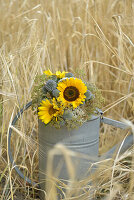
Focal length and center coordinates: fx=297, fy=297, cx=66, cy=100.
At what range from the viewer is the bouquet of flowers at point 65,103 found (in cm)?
103

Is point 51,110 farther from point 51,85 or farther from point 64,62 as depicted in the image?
point 64,62

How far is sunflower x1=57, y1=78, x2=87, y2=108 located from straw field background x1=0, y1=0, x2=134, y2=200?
0.42 ft

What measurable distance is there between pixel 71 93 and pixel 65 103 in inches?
1.6

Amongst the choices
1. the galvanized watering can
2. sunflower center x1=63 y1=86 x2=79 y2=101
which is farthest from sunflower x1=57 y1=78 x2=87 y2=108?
the galvanized watering can

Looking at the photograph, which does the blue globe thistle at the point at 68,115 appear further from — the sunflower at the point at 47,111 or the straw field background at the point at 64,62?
the straw field background at the point at 64,62

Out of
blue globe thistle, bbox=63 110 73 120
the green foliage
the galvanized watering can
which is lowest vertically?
the galvanized watering can

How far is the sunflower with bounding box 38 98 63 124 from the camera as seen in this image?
1034 mm

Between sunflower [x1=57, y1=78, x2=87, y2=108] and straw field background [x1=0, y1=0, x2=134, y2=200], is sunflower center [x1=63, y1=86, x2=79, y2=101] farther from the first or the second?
straw field background [x1=0, y1=0, x2=134, y2=200]

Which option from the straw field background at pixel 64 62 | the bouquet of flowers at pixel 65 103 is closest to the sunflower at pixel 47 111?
the bouquet of flowers at pixel 65 103

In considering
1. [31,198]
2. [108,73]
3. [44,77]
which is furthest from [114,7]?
[31,198]

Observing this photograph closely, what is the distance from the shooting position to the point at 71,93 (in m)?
1.03

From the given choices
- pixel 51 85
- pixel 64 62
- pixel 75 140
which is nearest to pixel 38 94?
pixel 51 85

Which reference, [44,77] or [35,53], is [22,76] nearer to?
[35,53]

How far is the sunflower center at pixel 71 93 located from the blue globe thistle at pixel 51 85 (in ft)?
0.16
